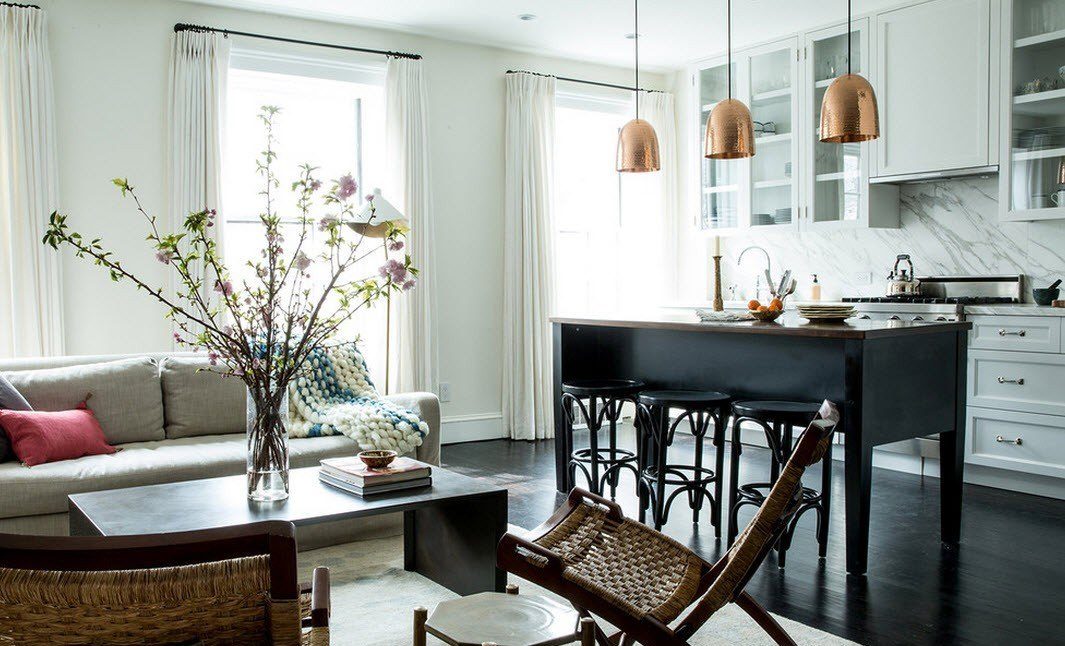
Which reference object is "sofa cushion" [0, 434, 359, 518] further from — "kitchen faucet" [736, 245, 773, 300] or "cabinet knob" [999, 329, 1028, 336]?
"kitchen faucet" [736, 245, 773, 300]

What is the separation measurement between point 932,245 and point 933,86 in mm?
977

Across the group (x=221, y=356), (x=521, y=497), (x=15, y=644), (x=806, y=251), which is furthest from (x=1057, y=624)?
(x=806, y=251)

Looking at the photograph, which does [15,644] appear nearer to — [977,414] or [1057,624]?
[1057,624]

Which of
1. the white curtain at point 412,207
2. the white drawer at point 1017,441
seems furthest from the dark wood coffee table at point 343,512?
the white drawer at point 1017,441

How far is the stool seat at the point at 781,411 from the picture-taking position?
3.39 meters

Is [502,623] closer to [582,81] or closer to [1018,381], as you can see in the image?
[1018,381]

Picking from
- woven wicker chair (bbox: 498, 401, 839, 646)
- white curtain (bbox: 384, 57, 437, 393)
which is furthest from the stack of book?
white curtain (bbox: 384, 57, 437, 393)

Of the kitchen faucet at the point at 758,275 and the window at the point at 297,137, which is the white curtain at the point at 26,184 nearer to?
the window at the point at 297,137

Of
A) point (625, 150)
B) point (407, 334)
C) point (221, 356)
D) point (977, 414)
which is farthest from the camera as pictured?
point (407, 334)

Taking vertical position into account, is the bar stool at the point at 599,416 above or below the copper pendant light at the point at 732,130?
below

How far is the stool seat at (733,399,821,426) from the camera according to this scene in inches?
133

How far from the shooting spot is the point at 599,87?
6.72 metres

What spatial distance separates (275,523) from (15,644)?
1.33ft

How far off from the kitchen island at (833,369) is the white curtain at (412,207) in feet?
4.37
